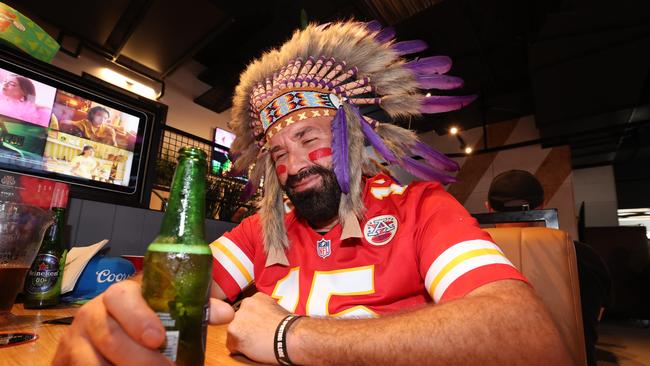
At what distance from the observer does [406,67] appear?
136 centimetres

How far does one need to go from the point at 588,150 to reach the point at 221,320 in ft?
28.0

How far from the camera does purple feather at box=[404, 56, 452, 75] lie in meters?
1.35

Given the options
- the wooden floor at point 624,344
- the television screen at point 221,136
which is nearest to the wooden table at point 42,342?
the wooden floor at point 624,344

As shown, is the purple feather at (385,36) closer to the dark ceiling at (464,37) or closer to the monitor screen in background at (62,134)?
the monitor screen in background at (62,134)

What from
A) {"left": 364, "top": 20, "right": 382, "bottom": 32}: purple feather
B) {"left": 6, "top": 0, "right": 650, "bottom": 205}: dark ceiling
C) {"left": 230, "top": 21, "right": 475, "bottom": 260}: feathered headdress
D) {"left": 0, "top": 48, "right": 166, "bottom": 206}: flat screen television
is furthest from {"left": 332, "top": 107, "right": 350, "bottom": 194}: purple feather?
{"left": 6, "top": 0, "right": 650, "bottom": 205}: dark ceiling

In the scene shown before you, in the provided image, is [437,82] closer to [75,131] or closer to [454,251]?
[454,251]

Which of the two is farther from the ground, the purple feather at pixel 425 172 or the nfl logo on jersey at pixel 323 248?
the purple feather at pixel 425 172

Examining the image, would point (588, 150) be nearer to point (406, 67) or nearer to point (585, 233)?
point (585, 233)

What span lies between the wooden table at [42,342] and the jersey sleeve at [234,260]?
288 mm

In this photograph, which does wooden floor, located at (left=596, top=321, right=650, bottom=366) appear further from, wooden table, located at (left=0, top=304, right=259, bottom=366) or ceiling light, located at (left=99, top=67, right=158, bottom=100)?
ceiling light, located at (left=99, top=67, right=158, bottom=100)

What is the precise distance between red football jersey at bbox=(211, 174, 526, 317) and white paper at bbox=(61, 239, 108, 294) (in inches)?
17.1

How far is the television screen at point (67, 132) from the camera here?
1.27 m

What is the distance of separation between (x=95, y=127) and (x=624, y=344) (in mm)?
5798

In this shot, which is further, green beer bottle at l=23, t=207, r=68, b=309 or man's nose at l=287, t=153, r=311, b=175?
man's nose at l=287, t=153, r=311, b=175
